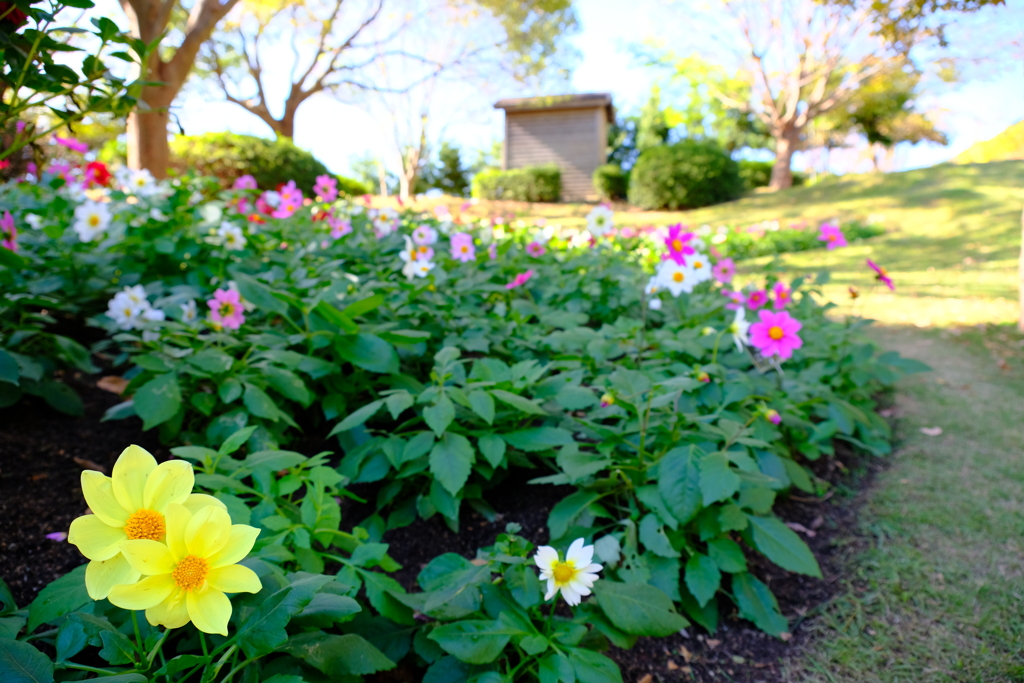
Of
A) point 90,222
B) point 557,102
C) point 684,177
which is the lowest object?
point 90,222

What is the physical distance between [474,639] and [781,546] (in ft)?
2.83

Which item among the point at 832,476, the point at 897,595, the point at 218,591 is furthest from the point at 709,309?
the point at 218,591

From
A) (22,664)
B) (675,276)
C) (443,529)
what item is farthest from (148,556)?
(675,276)

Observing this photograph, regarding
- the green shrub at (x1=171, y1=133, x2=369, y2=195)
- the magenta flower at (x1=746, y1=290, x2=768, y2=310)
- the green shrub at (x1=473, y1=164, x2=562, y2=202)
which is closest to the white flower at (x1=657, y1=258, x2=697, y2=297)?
the magenta flower at (x1=746, y1=290, x2=768, y2=310)

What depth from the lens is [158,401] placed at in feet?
4.98

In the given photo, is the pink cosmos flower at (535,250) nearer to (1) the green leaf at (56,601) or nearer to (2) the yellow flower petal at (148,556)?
(1) the green leaf at (56,601)

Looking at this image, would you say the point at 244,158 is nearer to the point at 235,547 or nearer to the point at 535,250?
the point at 535,250

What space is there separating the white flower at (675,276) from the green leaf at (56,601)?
2.09 metres

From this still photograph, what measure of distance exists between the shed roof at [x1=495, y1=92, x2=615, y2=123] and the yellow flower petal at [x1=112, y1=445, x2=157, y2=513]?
54.3ft

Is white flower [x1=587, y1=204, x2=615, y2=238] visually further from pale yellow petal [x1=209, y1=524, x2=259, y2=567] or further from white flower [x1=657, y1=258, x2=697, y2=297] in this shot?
pale yellow petal [x1=209, y1=524, x2=259, y2=567]

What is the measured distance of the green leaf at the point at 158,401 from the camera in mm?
1490

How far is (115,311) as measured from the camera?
6.15 feet

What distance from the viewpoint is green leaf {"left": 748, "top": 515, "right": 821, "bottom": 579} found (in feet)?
4.74

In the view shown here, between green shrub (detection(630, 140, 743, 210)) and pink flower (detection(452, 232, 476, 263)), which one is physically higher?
green shrub (detection(630, 140, 743, 210))
